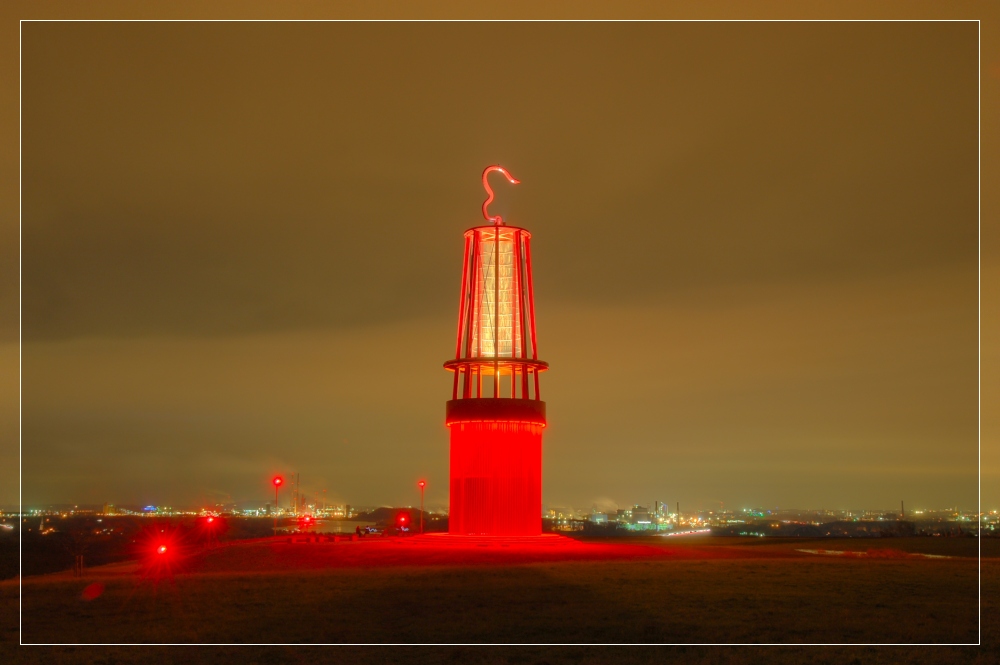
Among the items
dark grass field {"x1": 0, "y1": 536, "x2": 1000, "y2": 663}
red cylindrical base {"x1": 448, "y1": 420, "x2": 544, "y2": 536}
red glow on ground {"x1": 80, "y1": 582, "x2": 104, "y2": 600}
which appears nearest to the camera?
dark grass field {"x1": 0, "y1": 536, "x2": 1000, "y2": 663}

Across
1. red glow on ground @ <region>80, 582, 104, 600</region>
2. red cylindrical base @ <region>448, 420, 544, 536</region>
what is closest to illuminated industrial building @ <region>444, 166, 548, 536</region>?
red cylindrical base @ <region>448, 420, 544, 536</region>

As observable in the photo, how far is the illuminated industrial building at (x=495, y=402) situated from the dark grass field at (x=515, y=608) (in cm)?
656

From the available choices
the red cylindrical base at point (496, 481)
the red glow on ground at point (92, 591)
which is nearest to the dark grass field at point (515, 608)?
the red glow on ground at point (92, 591)

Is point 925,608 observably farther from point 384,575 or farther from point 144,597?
point 144,597

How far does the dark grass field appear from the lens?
14.5 meters

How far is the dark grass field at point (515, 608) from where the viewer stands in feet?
47.4

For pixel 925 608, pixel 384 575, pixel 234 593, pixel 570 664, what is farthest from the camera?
pixel 384 575

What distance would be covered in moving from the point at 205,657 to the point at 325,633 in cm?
203

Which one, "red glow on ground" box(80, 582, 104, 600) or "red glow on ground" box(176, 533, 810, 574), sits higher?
"red glow on ground" box(80, 582, 104, 600)

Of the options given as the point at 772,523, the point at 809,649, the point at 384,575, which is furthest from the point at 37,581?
the point at 772,523

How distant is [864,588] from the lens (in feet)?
66.6

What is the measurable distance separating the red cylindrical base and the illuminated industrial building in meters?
0.03

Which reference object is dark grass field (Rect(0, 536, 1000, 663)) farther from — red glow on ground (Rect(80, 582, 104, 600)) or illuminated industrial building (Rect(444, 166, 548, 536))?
illuminated industrial building (Rect(444, 166, 548, 536))

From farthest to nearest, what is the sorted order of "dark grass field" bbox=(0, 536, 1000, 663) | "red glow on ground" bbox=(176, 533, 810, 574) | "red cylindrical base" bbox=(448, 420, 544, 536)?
1. "red cylindrical base" bbox=(448, 420, 544, 536)
2. "red glow on ground" bbox=(176, 533, 810, 574)
3. "dark grass field" bbox=(0, 536, 1000, 663)
